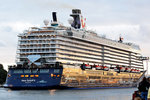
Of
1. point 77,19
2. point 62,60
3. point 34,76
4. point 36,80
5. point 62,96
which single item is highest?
point 77,19

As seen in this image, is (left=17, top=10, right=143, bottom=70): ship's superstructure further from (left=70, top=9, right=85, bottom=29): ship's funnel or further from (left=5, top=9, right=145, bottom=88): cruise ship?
(left=70, top=9, right=85, bottom=29): ship's funnel

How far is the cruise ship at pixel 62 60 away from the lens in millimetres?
68938

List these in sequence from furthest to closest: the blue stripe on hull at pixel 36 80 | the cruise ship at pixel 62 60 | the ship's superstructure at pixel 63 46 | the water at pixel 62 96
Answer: the ship's superstructure at pixel 63 46, the cruise ship at pixel 62 60, the blue stripe on hull at pixel 36 80, the water at pixel 62 96

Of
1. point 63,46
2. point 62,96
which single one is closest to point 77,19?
point 63,46

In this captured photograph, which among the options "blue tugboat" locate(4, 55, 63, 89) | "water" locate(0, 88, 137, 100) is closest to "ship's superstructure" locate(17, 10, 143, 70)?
"blue tugboat" locate(4, 55, 63, 89)

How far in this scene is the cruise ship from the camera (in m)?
68.9

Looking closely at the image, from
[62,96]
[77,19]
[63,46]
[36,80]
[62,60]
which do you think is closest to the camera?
[62,96]

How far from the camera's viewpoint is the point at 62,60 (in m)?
73.4

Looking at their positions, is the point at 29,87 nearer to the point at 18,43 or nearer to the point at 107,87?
the point at 18,43

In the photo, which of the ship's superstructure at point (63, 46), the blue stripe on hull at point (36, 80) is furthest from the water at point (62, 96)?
the ship's superstructure at point (63, 46)

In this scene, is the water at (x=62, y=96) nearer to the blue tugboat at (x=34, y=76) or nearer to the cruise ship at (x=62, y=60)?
the blue tugboat at (x=34, y=76)

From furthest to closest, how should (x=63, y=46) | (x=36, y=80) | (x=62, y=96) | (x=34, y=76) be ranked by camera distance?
(x=63, y=46) → (x=34, y=76) → (x=36, y=80) → (x=62, y=96)

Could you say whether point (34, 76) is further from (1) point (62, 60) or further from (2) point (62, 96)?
(2) point (62, 96)

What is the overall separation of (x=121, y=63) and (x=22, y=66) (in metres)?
42.1
